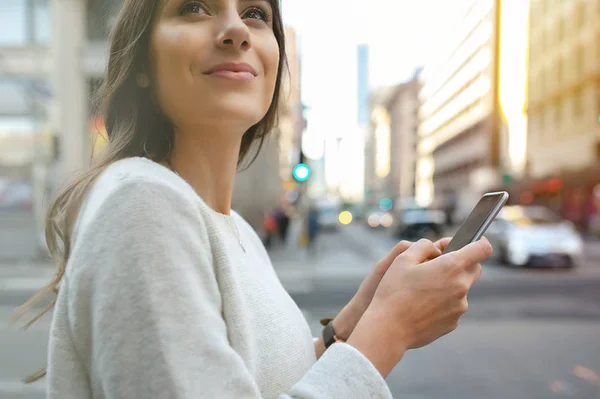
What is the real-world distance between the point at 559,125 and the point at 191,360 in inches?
1592

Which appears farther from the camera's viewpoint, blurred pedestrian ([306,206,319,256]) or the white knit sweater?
blurred pedestrian ([306,206,319,256])

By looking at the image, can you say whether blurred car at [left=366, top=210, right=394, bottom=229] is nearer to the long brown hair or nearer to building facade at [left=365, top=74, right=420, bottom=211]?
building facade at [left=365, top=74, right=420, bottom=211]

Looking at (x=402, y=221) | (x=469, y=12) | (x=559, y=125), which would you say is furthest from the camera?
(x=469, y=12)

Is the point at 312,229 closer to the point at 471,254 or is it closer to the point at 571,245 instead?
the point at 571,245

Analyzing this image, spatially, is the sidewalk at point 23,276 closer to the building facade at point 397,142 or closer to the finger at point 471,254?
the finger at point 471,254

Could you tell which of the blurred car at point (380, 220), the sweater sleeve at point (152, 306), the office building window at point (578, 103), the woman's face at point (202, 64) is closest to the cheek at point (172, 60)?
the woman's face at point (202, 64)

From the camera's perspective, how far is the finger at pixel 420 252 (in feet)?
3.51

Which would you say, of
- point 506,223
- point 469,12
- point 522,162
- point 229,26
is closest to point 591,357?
point 229,26

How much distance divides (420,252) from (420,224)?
86.9 ft

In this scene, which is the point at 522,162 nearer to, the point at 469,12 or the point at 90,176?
the point at 469,12

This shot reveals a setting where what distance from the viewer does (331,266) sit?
54.9ft

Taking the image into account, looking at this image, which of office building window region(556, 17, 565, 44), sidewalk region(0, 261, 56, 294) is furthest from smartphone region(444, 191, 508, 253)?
office building window region(556, 17, 565, 44)

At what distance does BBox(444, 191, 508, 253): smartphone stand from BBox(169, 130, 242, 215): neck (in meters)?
0.48

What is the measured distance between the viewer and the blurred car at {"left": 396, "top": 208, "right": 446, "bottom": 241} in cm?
2694
